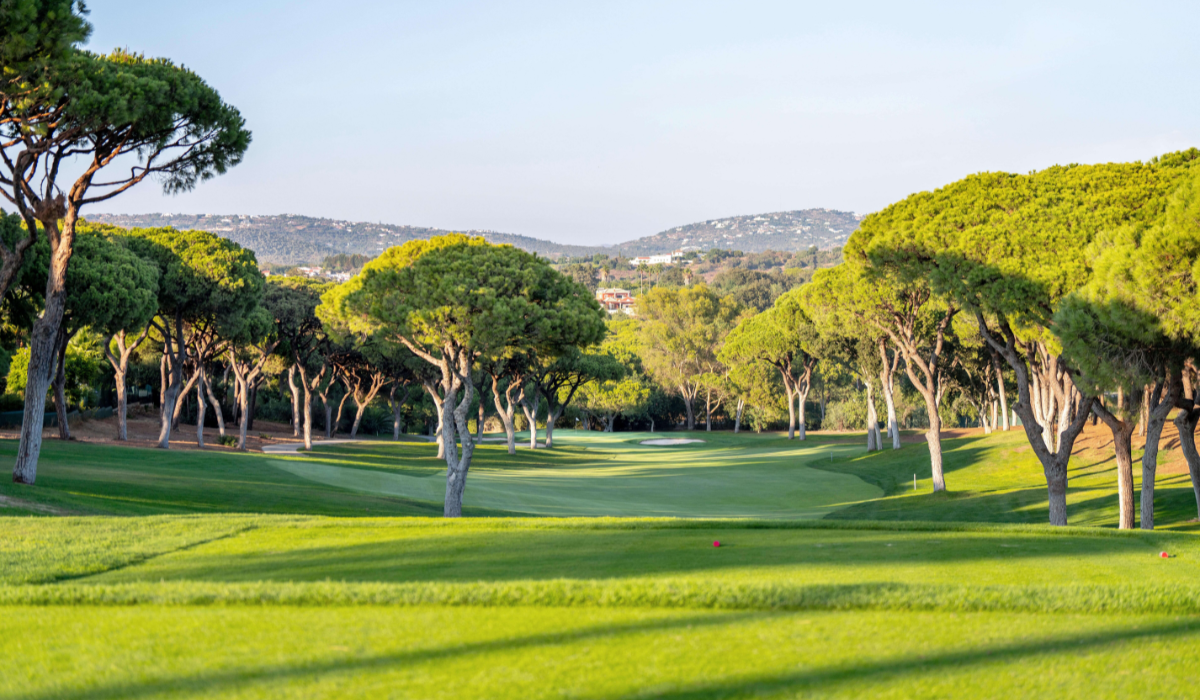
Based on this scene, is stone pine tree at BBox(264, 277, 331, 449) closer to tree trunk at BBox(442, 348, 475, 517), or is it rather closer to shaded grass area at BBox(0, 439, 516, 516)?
shaded grass area at BBox(0, 439, 516, 516)

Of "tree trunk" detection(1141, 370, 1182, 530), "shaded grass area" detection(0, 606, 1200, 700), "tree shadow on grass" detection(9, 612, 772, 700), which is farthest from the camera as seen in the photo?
"tree trunk" detection(1141, 370, 1182, 530)

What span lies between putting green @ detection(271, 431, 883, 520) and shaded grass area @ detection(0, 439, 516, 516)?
7.20 feet

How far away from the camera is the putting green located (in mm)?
27125

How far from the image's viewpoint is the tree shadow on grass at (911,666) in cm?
363

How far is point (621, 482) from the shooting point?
36.0 m

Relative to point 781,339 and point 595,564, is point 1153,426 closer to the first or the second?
point 595,564

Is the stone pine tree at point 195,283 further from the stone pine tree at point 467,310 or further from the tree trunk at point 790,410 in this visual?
the tree trunk at point 790,410

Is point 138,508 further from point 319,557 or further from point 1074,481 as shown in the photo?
point 1074,481

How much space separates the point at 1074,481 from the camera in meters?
28.5

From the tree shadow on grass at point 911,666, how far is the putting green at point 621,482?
1635cm

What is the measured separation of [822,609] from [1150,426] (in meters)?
14.3

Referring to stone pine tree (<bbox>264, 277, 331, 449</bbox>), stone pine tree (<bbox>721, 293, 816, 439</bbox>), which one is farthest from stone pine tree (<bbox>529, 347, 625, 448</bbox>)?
stone pine tree (<bbox>264, 277, 331, 449</bbox>)

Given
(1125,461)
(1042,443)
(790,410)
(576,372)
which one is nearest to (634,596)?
(1125,461)

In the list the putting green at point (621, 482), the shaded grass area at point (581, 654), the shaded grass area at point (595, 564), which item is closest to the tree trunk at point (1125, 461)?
the shaded grass area at point (595, 564)
